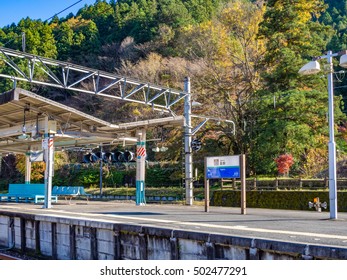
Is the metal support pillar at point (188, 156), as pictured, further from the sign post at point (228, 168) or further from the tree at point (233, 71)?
the tree at point (233, 71)

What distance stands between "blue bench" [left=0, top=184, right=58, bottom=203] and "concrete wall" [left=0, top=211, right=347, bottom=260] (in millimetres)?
8086

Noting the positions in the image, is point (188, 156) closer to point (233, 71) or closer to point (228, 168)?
point (228, 168)

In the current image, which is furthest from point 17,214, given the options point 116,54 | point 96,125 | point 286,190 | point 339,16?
point 339,16

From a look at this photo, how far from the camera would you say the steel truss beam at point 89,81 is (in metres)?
16.5

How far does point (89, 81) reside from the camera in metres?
46.0

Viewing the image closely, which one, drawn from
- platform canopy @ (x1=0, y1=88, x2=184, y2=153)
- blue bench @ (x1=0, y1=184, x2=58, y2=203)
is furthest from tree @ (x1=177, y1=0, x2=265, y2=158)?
blue bench @ (x1=0, y1=184, x2=58, y2=203)

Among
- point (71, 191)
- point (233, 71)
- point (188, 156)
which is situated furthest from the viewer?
point (233, 71)

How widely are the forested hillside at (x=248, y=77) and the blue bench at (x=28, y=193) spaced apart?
35.2ft

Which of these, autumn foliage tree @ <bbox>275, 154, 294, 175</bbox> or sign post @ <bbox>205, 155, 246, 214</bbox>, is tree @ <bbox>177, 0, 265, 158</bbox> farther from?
sign post @ <bbox>205, 155, 246, 214</bbox>

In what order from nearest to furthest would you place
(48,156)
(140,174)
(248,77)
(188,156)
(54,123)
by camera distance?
(48,156), (54,123), (140,174), (188,156), (248,77)

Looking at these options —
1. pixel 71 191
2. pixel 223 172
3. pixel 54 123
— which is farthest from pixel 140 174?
pixel 223 172

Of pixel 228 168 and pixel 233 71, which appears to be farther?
pixel 233 71

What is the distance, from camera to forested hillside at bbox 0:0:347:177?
27156 mm

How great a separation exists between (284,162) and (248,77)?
7.85 metres
